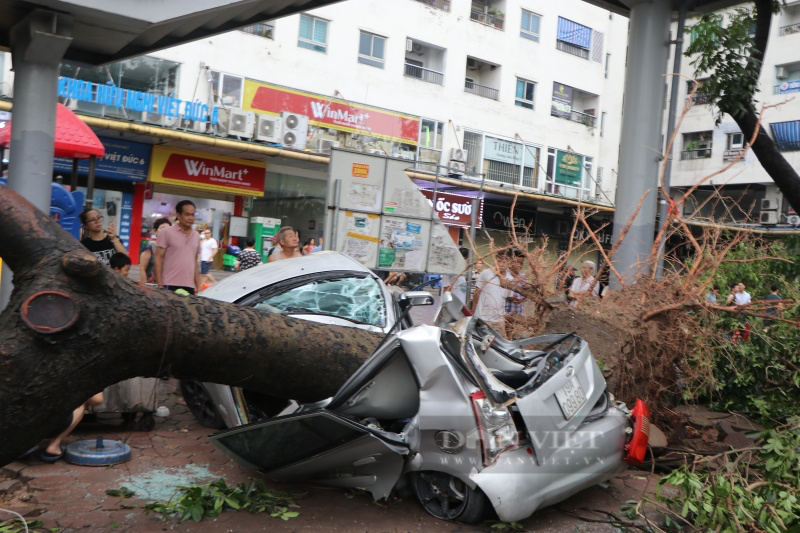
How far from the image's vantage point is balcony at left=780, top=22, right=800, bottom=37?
108 feet

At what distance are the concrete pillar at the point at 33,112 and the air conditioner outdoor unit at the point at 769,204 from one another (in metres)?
30.5

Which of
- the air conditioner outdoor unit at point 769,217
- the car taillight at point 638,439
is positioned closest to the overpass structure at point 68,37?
the car taillight at point 638,439

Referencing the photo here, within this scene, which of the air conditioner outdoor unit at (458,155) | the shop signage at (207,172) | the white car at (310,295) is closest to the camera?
the white car at (310,295)

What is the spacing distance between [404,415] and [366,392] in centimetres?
34

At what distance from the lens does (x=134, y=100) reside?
18.7 meters

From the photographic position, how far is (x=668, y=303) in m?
6.64

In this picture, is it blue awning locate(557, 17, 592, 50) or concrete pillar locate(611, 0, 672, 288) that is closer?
concrete pillar locate(611, 0, 672, 288)

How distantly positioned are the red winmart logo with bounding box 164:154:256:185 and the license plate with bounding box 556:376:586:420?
17.6 meters

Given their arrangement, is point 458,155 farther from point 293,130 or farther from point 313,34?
point 293,130

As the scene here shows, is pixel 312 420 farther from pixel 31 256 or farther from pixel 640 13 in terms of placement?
pixel 640 13

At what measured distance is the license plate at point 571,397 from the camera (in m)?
4.42

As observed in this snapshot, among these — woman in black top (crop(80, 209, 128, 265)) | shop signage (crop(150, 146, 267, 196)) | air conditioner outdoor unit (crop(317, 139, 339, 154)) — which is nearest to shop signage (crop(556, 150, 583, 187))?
air conditioner outdoor unit (crop(317, 139, 339, 154))

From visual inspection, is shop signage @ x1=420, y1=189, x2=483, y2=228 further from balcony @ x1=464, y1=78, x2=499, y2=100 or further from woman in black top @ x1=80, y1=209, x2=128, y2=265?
woman in black top @ x1=80, y1=209, x2=128, y2=265

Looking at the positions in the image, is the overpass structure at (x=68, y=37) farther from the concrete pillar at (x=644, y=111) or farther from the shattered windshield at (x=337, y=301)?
the shattered windshield at (x=337, y=301)
